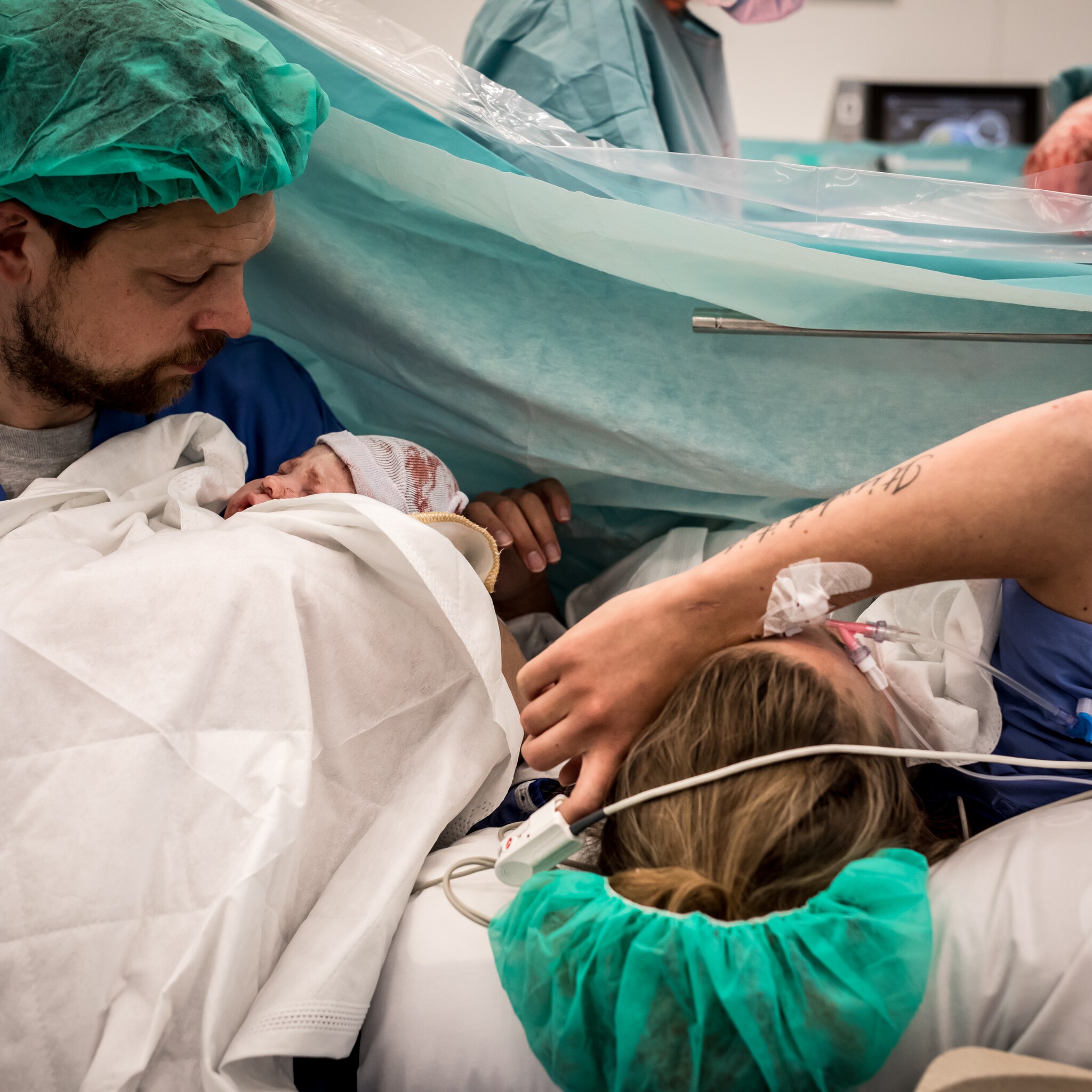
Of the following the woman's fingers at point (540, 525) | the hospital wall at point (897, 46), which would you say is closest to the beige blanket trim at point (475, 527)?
the woman's fingers at point (540, 525)

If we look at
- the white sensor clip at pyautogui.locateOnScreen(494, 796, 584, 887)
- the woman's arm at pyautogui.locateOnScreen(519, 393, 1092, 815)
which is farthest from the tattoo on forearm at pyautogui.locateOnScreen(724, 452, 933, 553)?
the white sensor clip at pyautogui.locateOnScreen(494, 796, 584, 887)

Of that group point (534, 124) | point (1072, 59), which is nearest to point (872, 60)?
point (1072, 59)

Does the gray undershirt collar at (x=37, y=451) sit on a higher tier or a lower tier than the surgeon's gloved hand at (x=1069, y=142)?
lower

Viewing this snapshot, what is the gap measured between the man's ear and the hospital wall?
9.20 ft

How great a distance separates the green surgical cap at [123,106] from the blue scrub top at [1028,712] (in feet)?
2.67

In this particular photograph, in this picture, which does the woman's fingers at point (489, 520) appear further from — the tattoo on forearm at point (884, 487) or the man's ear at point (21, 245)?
the man's ear at point (21, 245)

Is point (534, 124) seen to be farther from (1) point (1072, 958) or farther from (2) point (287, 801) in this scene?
(1) point (1072, 958)

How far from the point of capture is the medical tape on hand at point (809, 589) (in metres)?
0.71

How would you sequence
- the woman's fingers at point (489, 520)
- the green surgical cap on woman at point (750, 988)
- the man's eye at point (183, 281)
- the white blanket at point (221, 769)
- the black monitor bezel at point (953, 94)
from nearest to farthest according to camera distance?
1. the green surgical cap on woman at point (750, 988)
2. the white blanket at point (221, 769)
3. the man's eye at point (183, 281)
4. the woman's fingers at point (489, 520)
5. the black monitor bezel at point (953, 94)

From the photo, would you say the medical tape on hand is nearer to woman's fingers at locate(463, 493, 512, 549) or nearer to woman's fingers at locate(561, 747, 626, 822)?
woman's fingers at locate(561, 747, 626, 822)

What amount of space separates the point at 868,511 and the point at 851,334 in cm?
38

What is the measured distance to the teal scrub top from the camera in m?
1.37

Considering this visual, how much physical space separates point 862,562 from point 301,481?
620 millimetres

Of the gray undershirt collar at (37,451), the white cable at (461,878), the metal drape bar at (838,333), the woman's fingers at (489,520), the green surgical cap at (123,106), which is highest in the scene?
the green surgical cap at (123,106)
